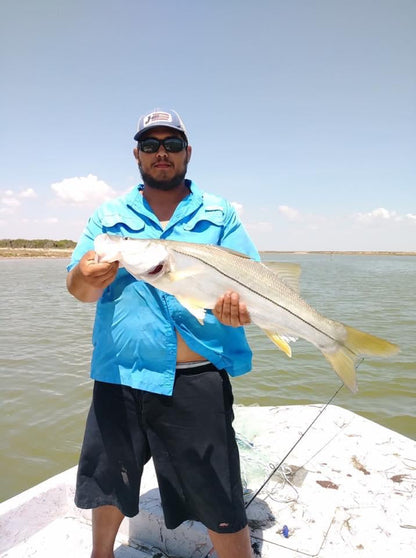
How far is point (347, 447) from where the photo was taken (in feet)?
13.8

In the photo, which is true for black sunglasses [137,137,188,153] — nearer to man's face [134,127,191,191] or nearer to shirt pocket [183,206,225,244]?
man's face [134,127,191,191]

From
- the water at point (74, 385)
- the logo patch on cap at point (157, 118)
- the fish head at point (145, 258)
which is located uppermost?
the logo patch on cap at point (157, 118)

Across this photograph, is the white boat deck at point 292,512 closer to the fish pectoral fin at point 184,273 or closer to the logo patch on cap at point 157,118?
the fish pectoral fin at point 184,273

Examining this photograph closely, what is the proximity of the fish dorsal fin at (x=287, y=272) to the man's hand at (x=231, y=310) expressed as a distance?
14.8 inches

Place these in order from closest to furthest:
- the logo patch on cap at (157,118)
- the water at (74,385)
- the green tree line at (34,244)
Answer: the logo patch on cap at (157,118)
the water at (74,385)
the green tree line at (34,244)

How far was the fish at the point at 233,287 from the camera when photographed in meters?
2.49

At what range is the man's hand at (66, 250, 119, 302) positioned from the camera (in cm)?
240

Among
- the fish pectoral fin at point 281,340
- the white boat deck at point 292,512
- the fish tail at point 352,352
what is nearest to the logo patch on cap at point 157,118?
the fish pectoral fin at point 281,340

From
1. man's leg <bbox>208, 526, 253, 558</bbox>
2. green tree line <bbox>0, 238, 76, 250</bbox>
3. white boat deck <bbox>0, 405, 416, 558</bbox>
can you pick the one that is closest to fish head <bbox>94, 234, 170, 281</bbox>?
man's leg <bbox>208, 526, 253, 558</bbox>

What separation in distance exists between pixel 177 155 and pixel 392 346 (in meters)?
1.89

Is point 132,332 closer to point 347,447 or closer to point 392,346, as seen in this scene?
point 392,346

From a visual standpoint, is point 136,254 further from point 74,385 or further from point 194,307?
point 74,385

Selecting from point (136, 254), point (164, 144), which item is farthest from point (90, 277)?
point (164, 144)

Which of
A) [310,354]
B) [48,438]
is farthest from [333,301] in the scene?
[48,438]
